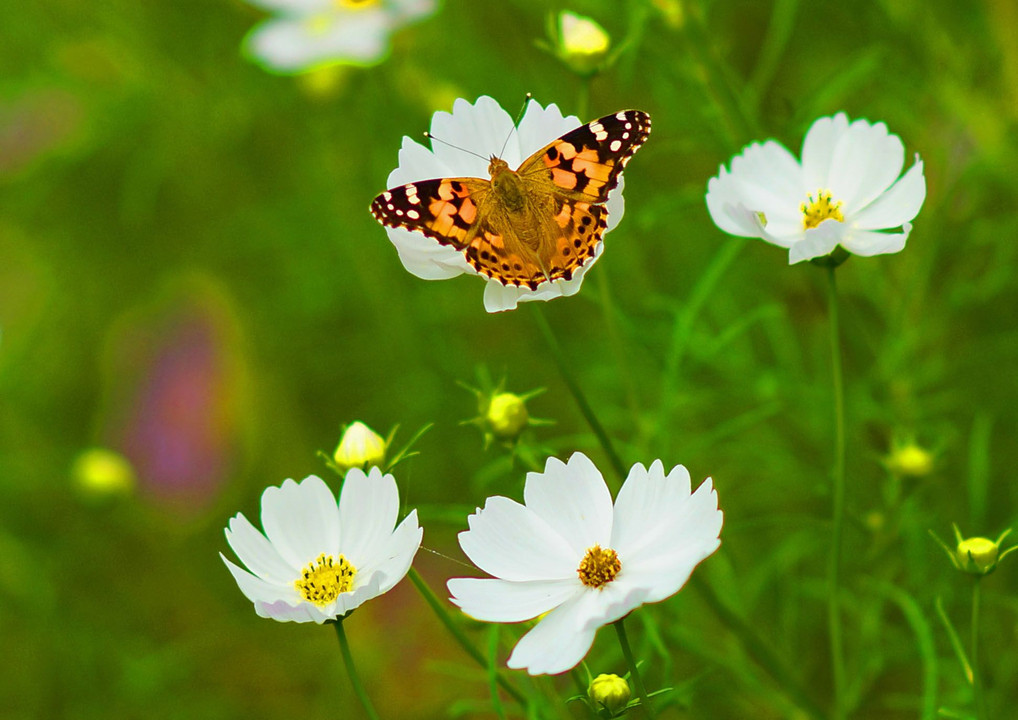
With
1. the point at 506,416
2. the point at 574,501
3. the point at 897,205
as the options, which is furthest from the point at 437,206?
the point at 897,205

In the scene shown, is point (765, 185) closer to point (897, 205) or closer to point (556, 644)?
point (897, 205)

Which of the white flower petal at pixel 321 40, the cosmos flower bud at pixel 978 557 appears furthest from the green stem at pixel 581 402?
the white flower petal at pixel 321 40

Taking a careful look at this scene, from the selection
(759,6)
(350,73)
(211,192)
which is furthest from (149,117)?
(759,6)

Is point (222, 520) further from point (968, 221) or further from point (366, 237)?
point (968, 221)

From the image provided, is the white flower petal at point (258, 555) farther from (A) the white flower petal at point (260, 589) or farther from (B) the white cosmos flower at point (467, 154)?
(B) the white cosmos flower at point (467, 154)

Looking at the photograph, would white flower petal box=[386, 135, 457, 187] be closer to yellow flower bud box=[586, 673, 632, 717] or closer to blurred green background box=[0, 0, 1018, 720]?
blurred green background box=[0, 0, 1018, 720]

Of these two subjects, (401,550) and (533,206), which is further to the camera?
(533,206)
